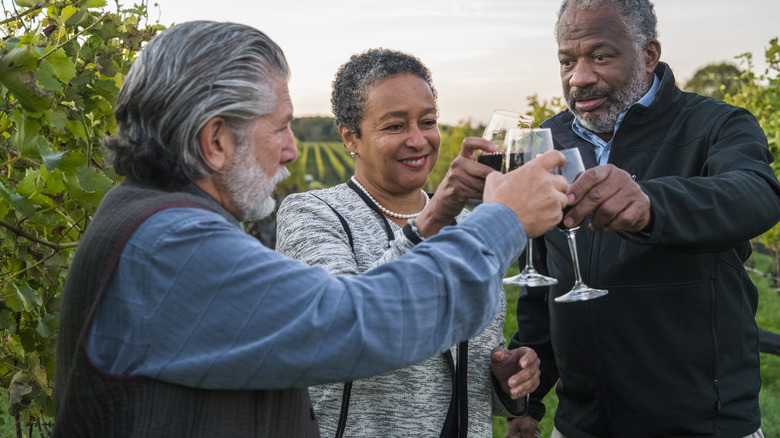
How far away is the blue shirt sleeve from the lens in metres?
1.57

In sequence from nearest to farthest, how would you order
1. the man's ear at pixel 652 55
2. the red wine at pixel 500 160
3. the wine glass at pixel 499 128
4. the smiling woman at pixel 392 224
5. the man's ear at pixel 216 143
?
the man's ear at pixel 216 143 < the red wine at pixel 500 160 < the wine glass at pixel 499 128 < the smiling woman at pixel 392 224 < the man's ear at pixel 652 55

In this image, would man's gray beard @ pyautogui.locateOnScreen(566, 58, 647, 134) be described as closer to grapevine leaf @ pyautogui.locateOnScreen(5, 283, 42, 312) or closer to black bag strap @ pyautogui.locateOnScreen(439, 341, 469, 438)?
black bag strap @ pyautogui.locateOnScreen(439, 341, 469, 438)

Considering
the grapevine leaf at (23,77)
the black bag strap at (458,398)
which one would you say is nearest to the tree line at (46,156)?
the grapevine leaf at (23,77)

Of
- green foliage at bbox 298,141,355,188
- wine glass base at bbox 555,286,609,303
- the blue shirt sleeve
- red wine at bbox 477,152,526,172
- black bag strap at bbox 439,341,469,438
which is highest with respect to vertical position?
red wine at bbox 477,152,526,172

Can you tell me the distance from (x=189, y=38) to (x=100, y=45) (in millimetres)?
1392

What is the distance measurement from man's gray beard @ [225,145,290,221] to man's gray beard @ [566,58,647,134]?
167 centimetres

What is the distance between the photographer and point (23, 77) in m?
1.98

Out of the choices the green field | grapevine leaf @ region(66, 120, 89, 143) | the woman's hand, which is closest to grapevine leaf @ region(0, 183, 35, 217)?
grapevine leaf @ region(66, 120, 89, 143)

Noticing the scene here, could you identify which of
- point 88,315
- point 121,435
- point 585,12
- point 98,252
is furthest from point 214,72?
point 585,12

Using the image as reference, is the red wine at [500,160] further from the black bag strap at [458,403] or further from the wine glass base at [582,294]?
the black bag strap at [458,403]

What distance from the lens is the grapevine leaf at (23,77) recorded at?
1.95m

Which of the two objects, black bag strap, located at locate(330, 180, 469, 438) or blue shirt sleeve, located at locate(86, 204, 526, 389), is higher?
blue shirt sleeve, located at locate(86, 204, 526, 389)

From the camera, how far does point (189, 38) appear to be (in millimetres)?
1758

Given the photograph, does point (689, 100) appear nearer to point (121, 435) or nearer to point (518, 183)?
point (518, 183)
